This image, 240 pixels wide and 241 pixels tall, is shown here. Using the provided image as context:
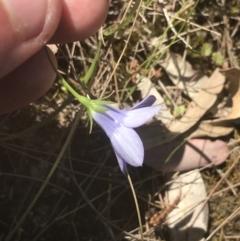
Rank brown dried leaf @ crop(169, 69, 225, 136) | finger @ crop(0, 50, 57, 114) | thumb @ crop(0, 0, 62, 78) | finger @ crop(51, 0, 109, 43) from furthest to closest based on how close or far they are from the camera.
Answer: brown dried leaf @ crop(169, 69, 225, 136) < finger @ crop(0, 50, 57, 114) < finger @ crop(51, 0, 109, 43) < thumb @ crop(0, 0, 62, 78)

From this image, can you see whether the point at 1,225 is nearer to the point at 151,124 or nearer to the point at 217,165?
the point at 151,124

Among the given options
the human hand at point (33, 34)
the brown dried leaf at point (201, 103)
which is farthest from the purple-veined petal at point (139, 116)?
the brown dried leaf at point (201, 103)

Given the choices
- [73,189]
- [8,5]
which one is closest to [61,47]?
[73,189]

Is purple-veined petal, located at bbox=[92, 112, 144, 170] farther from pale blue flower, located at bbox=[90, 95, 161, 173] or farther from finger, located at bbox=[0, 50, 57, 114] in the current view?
finger, located at bbox=[0, 50, 57, 114]

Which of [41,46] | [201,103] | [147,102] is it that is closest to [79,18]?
[41,46]

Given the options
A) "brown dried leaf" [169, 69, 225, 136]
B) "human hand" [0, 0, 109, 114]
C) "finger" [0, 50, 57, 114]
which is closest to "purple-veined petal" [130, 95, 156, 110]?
"human hand" [0, 0, 109, 114]

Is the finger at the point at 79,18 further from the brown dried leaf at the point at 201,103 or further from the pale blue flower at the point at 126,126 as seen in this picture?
the brown dried leaf at the point at 201,103
